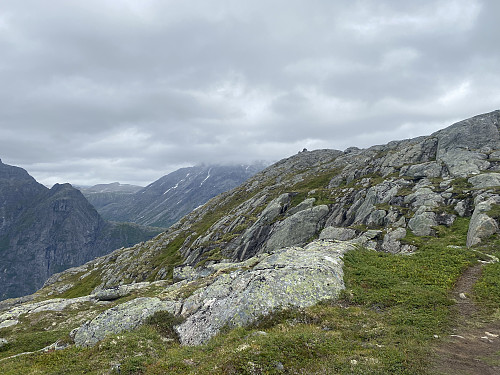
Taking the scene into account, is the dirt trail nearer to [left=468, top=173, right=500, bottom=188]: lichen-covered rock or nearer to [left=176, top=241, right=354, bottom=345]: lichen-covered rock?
[left=176, top=241, right=354, bottom=345]: lichen-covered rock

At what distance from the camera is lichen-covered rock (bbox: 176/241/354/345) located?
769 inches

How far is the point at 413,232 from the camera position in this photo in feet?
170

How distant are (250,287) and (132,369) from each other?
9.98 m

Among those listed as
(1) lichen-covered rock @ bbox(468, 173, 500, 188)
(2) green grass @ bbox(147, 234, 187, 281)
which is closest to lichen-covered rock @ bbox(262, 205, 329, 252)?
(1) lichen-covered rock @ bbox(468, 173, 500, 188)

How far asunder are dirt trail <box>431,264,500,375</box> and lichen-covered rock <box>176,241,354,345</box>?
8.09 m

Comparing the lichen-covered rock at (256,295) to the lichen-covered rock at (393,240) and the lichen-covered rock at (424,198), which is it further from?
the lichen-covered rock at (424,198)

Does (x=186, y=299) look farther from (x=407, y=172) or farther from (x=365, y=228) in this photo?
(x=407, y=172)

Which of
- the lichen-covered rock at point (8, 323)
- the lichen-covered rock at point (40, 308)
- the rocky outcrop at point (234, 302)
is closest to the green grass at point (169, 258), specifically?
the lichen-covered rock at point (40, 308)

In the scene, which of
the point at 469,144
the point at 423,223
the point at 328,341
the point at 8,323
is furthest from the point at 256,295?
the point at 469,144

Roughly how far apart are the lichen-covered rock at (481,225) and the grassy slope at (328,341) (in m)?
18.3

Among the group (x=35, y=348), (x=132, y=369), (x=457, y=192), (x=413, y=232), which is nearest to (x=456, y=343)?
(x=132, y=369)

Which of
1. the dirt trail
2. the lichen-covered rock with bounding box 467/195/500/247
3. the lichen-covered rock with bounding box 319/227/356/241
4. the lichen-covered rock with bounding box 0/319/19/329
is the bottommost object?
the lichen-covered rock with bounding box 0/319/19/329

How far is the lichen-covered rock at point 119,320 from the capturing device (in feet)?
68.5

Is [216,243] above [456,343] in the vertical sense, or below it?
below
